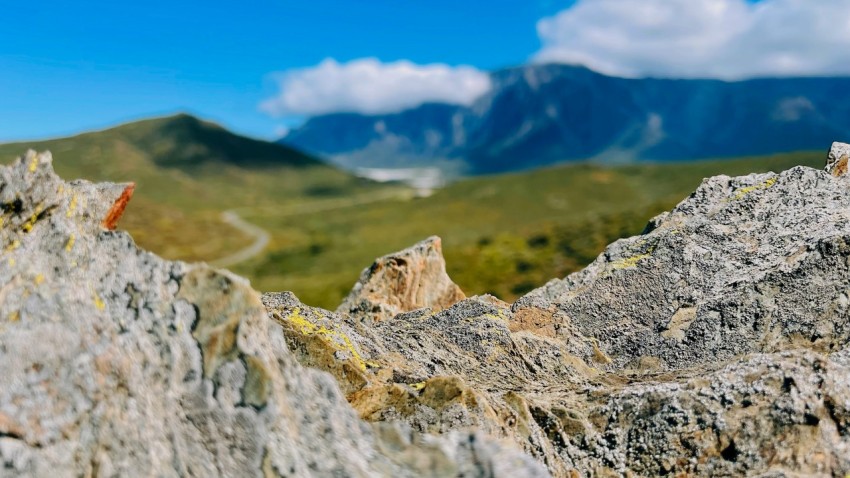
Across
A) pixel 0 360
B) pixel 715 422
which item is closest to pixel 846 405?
pixel 715 422

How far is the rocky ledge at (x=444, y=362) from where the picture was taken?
11680 millimetres

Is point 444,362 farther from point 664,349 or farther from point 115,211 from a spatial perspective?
point 115,211

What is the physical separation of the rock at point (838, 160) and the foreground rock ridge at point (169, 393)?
66.1ft

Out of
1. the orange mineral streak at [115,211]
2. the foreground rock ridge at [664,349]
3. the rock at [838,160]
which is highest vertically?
the rock at [838,160]

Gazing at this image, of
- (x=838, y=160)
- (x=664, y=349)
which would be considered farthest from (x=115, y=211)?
(x=838, y=160)

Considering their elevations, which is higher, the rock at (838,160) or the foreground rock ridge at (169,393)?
the rock at (838,160)

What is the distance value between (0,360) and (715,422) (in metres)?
14.6

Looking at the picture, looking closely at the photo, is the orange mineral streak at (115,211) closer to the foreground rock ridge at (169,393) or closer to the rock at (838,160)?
the foreground rock ridge at (169,393)

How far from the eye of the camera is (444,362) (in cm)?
1998

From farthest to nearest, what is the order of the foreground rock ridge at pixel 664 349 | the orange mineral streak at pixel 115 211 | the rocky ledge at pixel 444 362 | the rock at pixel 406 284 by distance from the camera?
the rock at pixel 406 284, the orange mineral streak at pixel 115 211, the foreground rock ridge at pixel 664 349, the rocky ledge at pixel 444 362

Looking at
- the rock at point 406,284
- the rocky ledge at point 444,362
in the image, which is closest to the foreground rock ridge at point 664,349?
the rocky ledge at point 444,362

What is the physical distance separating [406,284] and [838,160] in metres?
18.9

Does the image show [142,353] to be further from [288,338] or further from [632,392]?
[632,392]

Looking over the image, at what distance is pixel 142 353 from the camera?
12.6 m
